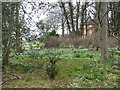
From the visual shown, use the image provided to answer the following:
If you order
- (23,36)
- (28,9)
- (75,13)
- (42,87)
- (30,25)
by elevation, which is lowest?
(42,87)

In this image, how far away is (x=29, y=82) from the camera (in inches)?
177

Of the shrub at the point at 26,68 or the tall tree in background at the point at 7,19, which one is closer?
the tall tree in background at the point at 7,19

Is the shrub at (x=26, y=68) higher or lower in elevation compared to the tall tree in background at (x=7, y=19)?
lower

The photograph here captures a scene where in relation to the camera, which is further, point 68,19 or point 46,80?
point 68,19

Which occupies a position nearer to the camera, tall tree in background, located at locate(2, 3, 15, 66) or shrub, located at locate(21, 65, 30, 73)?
tall tree in background, located at locate(2, 3, 15, 66)

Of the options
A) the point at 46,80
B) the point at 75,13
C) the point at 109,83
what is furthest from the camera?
the point at 75,13

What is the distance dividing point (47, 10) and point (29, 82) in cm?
262

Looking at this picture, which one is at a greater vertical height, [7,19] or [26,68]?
[7,19]

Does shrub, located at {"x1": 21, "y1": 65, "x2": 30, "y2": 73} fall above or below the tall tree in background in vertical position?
below

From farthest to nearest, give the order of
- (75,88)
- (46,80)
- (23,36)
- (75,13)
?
(75,13) < (23,36) < (46,80) < (75,88)

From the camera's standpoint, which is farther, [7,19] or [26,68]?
[26,68]

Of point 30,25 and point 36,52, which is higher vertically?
point 30,25

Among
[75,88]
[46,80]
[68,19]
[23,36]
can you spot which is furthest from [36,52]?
[68,19]

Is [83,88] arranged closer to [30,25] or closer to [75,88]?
[75,88]
